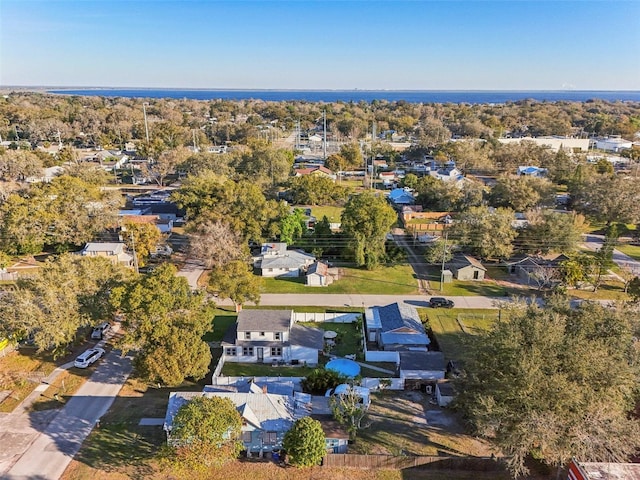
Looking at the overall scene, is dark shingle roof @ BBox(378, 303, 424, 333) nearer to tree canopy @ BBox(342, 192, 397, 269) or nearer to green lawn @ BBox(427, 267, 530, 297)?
green lawn @ BBox(427, 267, 530, 297)

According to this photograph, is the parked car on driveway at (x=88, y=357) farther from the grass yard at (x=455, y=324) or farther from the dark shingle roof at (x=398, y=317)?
the grass yard at (x=455, y=324)

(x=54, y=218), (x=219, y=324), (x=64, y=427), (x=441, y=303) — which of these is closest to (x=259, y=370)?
(x=219, y=324)

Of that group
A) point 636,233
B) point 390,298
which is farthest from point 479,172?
point 390,298

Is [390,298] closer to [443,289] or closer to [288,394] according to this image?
[443,289]

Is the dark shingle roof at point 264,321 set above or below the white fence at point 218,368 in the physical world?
above

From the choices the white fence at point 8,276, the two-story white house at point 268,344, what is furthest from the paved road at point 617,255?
the white fence at point 8,276

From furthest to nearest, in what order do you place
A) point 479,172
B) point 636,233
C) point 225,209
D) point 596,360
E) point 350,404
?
point 479,172
point 636,233
point 225,209
point 350,404
point 596,360

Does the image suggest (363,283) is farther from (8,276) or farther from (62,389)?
(8,276)
